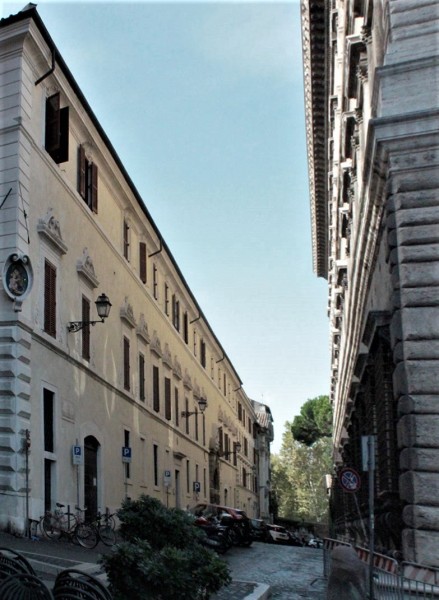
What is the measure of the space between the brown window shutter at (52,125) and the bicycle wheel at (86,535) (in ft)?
28.7

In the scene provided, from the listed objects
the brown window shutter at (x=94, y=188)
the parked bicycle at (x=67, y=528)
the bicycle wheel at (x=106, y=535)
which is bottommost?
the bicycle wheel at (x=106, y=535)

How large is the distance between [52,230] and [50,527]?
267 inches

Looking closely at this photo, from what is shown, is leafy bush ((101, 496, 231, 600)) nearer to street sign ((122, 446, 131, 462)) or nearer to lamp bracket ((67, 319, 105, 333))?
lamp bracket ((67, 319, 105, 333))

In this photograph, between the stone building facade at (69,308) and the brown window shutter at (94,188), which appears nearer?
the stone building facade at (69,308)

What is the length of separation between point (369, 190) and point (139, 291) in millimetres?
14967

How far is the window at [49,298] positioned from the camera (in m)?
19.7

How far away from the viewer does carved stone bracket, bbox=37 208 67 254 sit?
19469 mm

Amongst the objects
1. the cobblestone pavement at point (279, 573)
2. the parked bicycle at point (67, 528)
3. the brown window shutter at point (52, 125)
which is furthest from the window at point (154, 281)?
the parked bicycle at point (67, 528)

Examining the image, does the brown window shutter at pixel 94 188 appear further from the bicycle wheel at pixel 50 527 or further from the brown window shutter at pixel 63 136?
the bicycle wheel at pixel 50 527

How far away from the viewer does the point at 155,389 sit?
3256cm

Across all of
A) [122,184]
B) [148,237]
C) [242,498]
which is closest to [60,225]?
[122,184]

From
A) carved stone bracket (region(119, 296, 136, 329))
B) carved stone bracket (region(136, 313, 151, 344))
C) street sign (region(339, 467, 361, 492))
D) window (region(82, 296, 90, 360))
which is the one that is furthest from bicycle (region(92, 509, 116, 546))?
carved stone bracket (region(136, 313, 151, 344))

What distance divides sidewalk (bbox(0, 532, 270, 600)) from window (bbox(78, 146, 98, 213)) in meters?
9.90

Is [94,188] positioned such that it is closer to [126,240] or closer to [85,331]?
[85,331]
